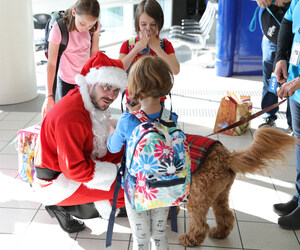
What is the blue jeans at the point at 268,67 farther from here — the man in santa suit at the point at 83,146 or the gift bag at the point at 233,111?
the man in santa suit at the point at 83,146

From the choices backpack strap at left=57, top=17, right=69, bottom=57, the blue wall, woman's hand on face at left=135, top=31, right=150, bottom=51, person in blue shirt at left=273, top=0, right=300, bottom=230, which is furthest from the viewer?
the blue wall

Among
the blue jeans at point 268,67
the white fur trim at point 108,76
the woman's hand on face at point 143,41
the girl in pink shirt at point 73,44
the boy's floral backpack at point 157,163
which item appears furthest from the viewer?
the blue jeans at point 268,67

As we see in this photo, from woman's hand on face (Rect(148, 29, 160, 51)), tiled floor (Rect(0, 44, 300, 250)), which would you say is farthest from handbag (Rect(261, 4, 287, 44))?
woman's hand on face (Rect(148, 29, 160, 51))

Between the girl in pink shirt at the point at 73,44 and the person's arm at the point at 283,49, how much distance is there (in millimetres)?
1397

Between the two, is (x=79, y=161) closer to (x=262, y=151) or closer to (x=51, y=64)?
(x=262, y=151)

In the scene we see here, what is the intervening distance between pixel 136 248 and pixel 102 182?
0.43m

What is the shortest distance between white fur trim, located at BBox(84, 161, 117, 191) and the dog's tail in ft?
2.30

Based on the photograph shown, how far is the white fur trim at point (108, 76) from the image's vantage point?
6.53 ft

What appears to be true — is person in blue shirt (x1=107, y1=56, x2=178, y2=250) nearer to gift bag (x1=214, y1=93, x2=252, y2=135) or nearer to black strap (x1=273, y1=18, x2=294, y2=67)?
black strap (x1=273, y1=18, x2=294, y2=67)

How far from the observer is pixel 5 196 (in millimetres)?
2859

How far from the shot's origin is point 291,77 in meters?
2.42

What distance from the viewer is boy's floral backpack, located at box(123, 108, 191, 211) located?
5.16 feet

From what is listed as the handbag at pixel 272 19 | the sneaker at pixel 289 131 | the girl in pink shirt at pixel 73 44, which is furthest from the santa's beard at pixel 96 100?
the sneaker at pixel 289 131

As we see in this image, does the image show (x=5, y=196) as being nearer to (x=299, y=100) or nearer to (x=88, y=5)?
(x=88, y=5)
